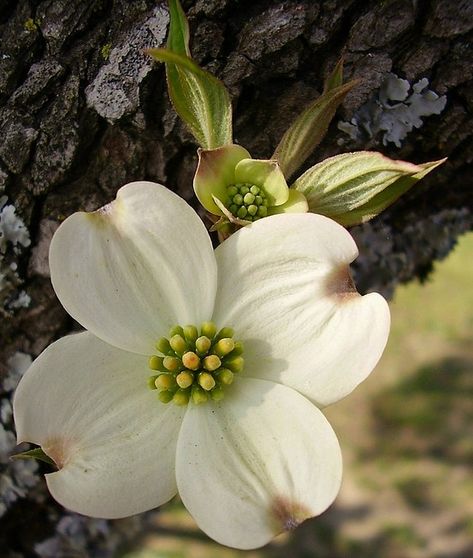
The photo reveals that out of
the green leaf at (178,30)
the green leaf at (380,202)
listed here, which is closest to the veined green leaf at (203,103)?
the green leaf at (178,30)

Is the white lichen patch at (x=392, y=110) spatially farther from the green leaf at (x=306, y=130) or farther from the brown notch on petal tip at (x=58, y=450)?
the brown notch on petal tip at (x=58, y=450)

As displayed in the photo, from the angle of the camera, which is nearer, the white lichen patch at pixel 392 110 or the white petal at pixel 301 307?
the white petal at pixel 301 307

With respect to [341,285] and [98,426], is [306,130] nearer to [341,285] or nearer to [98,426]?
[341,285]

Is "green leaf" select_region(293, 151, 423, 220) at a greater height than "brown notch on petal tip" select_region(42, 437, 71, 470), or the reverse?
"green leaf" select_region(293, 151, 423, 220)

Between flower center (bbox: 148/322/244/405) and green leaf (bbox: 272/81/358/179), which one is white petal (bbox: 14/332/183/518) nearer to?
flower center (bbox: 148/322/244/405)

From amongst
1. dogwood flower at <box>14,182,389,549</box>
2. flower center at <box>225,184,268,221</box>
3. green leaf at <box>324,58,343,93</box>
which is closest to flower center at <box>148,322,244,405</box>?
dogwood flower at <box>14,182,389,549</box>
